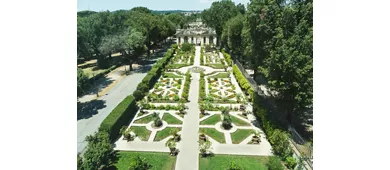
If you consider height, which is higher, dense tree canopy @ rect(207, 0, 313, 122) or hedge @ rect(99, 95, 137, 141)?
dense tree canopy @ rect(207, 0, 313, 122)

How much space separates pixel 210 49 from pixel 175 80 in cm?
3812

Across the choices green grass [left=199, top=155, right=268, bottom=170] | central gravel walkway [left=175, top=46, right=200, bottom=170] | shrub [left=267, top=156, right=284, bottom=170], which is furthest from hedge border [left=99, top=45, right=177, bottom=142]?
shrub [left=267, top=156, right=284, bottom=170]

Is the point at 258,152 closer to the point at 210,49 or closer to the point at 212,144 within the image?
the point at 212,144

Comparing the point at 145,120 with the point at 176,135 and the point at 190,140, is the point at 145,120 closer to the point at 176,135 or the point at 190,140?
the point at 176,135

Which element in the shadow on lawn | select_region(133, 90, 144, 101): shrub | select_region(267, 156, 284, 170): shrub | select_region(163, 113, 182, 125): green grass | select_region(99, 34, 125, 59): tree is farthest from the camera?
select_region(99, 34, 125, 59): tree

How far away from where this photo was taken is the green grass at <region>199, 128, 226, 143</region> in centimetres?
2545

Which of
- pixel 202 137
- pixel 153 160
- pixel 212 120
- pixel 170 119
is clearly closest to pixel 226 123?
pixel 212 120

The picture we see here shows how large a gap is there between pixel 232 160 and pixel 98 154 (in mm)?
10543

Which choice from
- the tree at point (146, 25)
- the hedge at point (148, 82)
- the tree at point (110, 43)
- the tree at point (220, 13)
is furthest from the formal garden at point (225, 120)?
the tree at point (220, 13)

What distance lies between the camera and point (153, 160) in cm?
2189

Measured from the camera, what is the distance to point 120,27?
51.6 m

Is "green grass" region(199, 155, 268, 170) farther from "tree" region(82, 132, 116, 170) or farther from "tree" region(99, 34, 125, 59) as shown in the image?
"tree" region(99, 34, 125, 59)

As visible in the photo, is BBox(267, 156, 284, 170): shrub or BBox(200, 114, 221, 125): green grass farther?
BBox(200, 114, 221, 125): green grass

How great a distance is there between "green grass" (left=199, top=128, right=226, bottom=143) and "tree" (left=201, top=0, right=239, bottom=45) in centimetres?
5143
